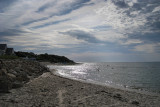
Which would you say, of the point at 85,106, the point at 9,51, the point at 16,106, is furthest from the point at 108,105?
the point at 9,51

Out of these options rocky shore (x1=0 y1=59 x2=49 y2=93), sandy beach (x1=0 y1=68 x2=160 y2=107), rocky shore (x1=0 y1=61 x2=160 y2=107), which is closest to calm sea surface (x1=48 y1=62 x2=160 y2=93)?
rocky shore (x1=0 y1=61 x2=160 y2=107)

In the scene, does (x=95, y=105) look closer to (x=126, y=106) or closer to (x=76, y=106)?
(x=76, y=106)

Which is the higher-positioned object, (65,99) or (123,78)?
(65,99)

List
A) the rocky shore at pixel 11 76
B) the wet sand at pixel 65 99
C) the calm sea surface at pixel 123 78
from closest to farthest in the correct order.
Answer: the wet sand at pixel 65 99
the rocky shore at pixel 11 76
the calm sea surface at pixel 123 78

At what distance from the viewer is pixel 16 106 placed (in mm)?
7703

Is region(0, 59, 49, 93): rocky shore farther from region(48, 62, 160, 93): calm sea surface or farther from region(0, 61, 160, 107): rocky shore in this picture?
region(48, 62, 160, 93): calm sea surface

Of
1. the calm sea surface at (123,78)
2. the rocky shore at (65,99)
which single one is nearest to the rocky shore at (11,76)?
the rocky shore at (65,99)

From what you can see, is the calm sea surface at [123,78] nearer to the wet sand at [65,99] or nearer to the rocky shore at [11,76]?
the wet sand at [65,99]

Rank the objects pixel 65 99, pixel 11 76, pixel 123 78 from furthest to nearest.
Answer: pixel 123 78 < pixel 11 76 < pixel 65 99

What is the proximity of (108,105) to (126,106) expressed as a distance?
122cm

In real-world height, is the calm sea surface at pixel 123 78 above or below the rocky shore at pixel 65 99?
below

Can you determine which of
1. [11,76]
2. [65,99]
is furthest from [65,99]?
[11,76]

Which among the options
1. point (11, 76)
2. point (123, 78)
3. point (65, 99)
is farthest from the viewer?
point (123, 78)

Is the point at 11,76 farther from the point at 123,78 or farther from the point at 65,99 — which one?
Answer: the point at 123,78
